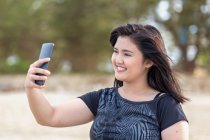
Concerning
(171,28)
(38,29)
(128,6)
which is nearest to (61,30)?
(38,29)

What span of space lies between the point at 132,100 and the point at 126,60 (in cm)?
17

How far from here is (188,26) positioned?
23.0m

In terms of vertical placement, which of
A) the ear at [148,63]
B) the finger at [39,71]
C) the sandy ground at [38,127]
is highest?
the ear at [148,63]

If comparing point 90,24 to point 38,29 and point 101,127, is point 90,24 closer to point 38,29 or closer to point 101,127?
point 38,29

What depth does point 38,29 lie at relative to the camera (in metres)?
24.7

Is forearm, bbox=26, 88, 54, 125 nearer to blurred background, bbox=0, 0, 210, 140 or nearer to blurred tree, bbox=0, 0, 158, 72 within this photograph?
blurred background, bbox=0, 0, 210, 140

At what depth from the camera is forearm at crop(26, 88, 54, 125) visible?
7.01ft

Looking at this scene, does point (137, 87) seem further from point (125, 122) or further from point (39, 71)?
point (39, 71)

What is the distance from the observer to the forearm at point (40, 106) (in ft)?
7.01

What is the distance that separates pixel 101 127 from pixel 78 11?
22345mm

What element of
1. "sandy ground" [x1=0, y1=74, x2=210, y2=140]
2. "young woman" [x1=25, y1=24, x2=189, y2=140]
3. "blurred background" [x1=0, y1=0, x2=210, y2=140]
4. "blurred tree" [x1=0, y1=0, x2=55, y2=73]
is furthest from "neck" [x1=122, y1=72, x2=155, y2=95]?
"blurred tree" [x1=0, y1=0, x2=55, y2=73]

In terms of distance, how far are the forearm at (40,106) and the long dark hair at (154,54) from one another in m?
0.38

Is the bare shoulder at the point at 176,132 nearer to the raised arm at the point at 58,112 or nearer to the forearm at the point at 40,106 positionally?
the raised arm at the point at 58,112

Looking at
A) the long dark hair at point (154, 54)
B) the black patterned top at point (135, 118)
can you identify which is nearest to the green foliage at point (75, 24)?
the long dark hair at point (154, 54)
